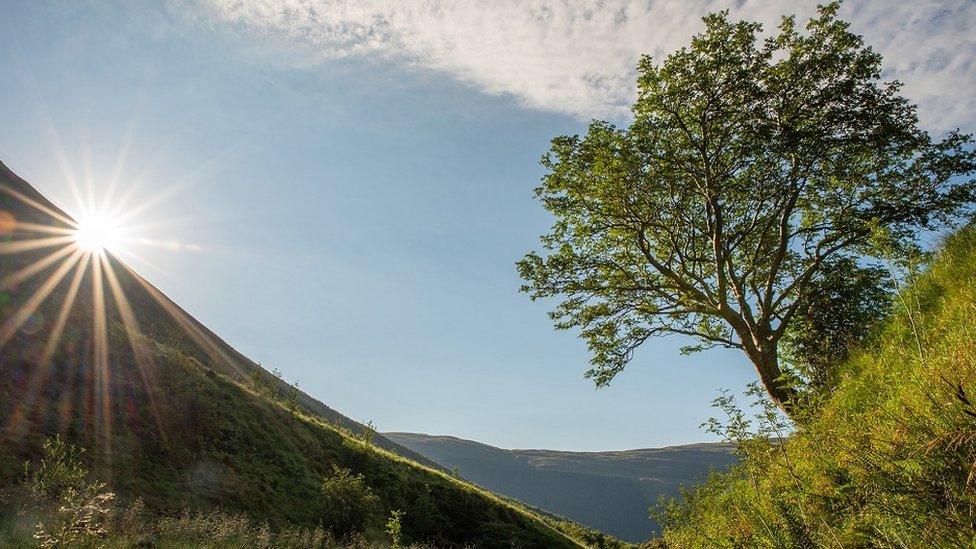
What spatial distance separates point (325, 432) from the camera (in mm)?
30953

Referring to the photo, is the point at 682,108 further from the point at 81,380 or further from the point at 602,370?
the point at 81,380

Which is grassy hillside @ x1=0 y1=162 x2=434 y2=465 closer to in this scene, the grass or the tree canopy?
the grass

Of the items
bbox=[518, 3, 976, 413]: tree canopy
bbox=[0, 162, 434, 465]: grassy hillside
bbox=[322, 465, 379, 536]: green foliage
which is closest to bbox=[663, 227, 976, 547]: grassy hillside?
bbox=[518, 3, 976, 413]: tree canopy

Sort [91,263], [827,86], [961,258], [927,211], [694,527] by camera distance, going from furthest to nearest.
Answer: [91,263]
[927,211]
[827,86]
[694,527]
[961,258]

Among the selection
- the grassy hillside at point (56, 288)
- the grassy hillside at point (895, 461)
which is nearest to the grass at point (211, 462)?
the grassy hillside at point (56, 288)

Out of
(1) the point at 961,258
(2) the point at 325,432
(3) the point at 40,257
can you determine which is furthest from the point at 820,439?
(3) the point at 40,257

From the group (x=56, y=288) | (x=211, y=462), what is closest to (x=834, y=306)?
(x=211, y=462)

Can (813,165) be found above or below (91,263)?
below

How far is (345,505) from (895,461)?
21.5 m

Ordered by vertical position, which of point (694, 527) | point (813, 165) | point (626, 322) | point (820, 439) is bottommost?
point (694, 527)

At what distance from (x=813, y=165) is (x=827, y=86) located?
217cm

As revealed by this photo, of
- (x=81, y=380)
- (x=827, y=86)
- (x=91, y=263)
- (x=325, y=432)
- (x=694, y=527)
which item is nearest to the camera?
(x=694, y=527)

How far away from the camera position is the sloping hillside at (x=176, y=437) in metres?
17.0

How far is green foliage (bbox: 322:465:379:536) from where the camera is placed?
20453 millimetres
